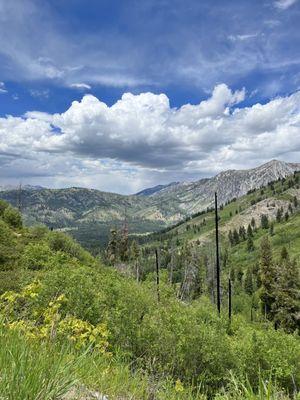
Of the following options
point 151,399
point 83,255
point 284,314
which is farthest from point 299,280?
point 151,399

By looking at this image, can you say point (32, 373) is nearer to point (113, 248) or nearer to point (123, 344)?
point (123, 344)

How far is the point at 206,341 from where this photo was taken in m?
26.3

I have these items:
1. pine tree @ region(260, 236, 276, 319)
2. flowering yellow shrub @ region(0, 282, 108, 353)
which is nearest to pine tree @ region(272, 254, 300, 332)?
pine tree @ region(260, 236, 276, 319)

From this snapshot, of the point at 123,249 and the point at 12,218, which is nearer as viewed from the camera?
the point at 12,218

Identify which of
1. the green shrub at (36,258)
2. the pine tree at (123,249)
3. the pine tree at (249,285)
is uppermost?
the green shrub at (36,258)

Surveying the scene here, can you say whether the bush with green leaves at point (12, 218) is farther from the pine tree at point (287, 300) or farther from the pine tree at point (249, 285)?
the pine tree at point (249, 285)

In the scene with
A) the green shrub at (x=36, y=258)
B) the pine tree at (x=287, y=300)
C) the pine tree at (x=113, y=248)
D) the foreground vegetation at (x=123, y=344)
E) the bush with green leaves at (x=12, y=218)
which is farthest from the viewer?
the pine tree at (x=113, y=248)

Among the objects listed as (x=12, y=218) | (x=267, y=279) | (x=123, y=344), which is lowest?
(x=267, y=279)

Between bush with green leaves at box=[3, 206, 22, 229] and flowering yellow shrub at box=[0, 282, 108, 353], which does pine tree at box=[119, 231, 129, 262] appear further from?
flowering yellow shrub at box=[0, 282, 108, 353]

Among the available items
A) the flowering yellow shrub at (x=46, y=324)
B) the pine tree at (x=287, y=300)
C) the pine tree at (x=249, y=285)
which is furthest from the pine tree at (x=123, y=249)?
the flowering yellow shrub at (x=46, y=324)

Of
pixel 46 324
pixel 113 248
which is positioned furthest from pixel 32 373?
pixel 113 248

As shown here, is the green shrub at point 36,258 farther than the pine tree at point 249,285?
No

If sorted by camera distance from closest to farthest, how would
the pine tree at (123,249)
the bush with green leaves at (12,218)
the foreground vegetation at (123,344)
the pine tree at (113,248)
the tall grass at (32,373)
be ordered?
the tall grass at (32,373), the foreground vegetation at (123,344), the bush with green leaves at (12,218), the pine tree at (123,249), the pine tree at (113,248)

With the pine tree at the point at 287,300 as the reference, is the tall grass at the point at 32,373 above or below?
above
